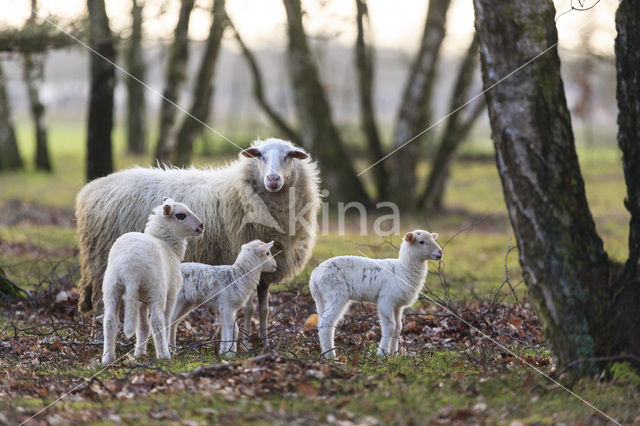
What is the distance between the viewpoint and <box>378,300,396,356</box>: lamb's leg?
6.79 m

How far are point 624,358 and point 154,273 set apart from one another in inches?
145

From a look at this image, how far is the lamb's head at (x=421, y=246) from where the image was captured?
7066 millimetres

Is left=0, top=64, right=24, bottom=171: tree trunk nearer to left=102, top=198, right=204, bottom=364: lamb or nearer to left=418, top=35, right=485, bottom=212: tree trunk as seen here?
left=418, top=35, right=485, bottom=212: tree trunk

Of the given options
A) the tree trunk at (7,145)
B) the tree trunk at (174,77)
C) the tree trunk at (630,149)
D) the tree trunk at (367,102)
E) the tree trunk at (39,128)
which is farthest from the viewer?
the tree trunk at (7,145)

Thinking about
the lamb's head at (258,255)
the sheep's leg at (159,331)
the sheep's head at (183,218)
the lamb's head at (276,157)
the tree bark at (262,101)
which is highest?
the tree bark at (262,101)

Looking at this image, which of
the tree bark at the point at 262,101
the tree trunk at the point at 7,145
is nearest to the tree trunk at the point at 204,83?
the tree bark at the point at 262,101

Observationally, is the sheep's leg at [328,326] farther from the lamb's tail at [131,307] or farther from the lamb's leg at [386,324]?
the lamb's tail at [131,307]

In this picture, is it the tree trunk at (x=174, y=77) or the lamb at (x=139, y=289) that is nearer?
the lamb at (x=139, y=289)

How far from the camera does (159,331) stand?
6.44 m

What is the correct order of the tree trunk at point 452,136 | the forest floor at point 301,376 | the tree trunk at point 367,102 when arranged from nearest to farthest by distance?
the forest floor at point 301,376 → the tree trunk at point 452,136 → the tree trunk at point 367,102

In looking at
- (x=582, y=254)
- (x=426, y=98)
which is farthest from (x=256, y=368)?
(x=426, y=98)

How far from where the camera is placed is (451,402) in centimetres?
521

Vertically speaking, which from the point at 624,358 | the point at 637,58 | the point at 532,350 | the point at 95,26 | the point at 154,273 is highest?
the point at 95,26

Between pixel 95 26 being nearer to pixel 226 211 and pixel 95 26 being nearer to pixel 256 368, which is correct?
pixel 226 211
